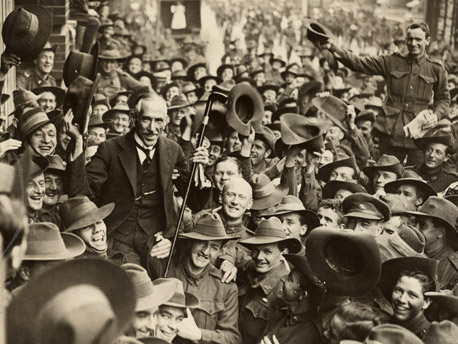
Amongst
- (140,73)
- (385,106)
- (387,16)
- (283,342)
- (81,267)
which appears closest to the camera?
(81,267)

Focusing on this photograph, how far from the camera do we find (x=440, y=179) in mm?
12102

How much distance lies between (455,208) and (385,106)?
521cm

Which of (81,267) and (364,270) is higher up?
(81,267)

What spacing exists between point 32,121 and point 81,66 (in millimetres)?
716

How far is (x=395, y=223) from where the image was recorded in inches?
351

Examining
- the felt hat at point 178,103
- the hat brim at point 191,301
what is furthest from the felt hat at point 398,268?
the felt hat at point 178,103

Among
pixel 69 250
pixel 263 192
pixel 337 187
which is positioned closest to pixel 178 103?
pixel 337 187

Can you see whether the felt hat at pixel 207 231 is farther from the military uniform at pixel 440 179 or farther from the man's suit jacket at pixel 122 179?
the military uniform at pixel 440 179

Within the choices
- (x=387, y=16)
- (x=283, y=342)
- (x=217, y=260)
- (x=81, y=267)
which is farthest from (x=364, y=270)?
(x=387, y=16)

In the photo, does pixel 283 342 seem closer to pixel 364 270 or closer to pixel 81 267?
pixel 364 270

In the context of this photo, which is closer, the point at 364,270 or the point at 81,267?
the point at 81,267

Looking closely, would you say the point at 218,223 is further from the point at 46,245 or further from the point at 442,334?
the point at 442,334

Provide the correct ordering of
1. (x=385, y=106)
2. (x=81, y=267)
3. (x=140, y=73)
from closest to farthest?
(x=81, y=267), (x=385, y=106), (x=140, y=73)

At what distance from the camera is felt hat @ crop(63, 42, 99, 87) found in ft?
→ 32.0
